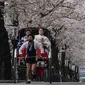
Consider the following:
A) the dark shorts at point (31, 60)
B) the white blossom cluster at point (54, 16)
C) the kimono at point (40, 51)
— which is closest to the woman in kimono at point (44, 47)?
the kimono at point (40, 51)

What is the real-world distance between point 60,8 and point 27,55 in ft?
67.8

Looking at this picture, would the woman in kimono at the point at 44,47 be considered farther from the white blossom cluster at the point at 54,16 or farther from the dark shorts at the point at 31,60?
the white blossom cluster at the point at 54,16

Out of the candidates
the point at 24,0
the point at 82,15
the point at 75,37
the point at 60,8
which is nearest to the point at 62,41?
the point at 75,37

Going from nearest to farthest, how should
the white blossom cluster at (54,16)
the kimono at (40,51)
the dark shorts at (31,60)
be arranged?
the dark shorts at (31,60), the kimono at (40,51), the white blossom cluster at (54,16)

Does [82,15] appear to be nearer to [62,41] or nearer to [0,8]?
[62,41]

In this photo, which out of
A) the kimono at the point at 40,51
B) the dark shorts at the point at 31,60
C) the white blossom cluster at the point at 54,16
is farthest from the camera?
the white blossom cluster at the point at 54,16

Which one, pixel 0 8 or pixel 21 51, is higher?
pixel 0 8

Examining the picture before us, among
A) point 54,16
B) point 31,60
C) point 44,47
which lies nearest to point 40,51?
point 44,47

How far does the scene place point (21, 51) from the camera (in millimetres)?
14320

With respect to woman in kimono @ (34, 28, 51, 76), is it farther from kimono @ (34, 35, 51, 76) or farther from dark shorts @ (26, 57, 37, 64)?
dark shorts @ (26, 57, 37, 64)

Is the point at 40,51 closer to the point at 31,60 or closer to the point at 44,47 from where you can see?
the point at 44,47

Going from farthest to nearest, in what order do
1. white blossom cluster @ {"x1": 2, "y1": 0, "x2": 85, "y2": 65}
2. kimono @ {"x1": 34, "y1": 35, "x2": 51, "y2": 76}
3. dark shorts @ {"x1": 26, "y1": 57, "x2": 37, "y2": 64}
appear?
white blossom cluster @ {"x1": 2, "y1": 0, "x2": 85, "y2": 65} → kimono @ {"x1": 34, "y1": 35, "x2": 51, "y2": 76} → dark shorts @ {"x1": 26, "y1": 57, "x2": 37, "y2": 64}

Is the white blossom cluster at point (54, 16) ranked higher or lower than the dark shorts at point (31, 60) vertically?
higher

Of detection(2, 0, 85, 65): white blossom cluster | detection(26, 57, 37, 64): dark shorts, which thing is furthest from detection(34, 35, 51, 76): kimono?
detection(2, 0, 85, 65): white blossom cluster
